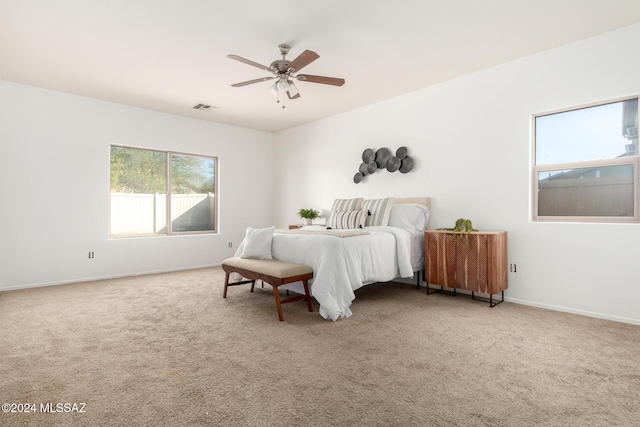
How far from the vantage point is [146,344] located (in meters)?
2.52

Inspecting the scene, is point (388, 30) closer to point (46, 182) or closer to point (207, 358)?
point (207, 358)

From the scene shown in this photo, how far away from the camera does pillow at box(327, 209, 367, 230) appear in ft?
14.9

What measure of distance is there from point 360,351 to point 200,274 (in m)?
3.74

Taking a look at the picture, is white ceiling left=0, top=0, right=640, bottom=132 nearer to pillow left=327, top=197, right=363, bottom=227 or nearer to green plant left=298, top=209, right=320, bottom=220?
pillow left=327, top=197, right=363, bottom=227

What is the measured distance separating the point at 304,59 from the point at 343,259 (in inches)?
75.1

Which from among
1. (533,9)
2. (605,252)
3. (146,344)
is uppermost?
(533,9)

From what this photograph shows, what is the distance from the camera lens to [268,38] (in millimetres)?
3215

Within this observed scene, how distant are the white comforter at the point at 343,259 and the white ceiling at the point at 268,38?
1968 mm

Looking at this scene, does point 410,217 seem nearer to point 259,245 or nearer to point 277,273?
point 259,245

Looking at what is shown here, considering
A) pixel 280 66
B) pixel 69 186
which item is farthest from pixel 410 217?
pixel 69 186

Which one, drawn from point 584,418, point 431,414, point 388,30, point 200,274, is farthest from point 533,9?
point 200,274

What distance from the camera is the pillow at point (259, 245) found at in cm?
373

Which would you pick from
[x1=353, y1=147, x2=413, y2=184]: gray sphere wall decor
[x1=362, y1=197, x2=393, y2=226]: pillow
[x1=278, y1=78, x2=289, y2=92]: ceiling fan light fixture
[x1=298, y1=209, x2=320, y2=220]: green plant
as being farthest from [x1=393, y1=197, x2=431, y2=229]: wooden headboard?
[x1=278, y1=78, x2=289, y2=92]: ceiling fan light fixture

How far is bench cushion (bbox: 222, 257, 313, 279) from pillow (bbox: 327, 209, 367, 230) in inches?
53.3
